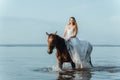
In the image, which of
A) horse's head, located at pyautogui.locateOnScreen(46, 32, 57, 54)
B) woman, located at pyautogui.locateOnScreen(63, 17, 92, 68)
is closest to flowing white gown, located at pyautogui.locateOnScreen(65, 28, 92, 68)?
woman, located at pyautogui.locateOnScreen(63, 17, 92, 68)

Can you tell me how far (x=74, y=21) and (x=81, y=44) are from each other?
41.1 inches

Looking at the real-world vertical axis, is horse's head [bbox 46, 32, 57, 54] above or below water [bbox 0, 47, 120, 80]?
above

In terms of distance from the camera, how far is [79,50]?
730 inches

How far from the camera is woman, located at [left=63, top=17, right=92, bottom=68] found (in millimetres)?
18031

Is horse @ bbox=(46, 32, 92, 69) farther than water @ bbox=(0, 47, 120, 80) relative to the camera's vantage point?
Yes

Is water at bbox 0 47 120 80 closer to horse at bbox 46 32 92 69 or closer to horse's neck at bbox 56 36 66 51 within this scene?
horse at bbox 46 32 92 69

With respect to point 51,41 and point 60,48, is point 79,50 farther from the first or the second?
point 51,41

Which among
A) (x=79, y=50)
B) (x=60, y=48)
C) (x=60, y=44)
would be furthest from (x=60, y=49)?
(x=79, y=50)

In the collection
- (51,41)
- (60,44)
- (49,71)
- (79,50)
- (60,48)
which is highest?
(51,41)

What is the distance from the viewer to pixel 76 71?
17.6 meters

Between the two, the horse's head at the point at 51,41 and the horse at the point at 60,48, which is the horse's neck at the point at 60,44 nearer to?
A: the horse at the point at 60,48

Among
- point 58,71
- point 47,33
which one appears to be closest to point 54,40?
point 47,33

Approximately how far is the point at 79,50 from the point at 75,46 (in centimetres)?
47

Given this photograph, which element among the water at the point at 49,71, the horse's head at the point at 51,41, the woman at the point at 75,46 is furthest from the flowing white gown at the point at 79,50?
the horse's head at the point at 51,41
